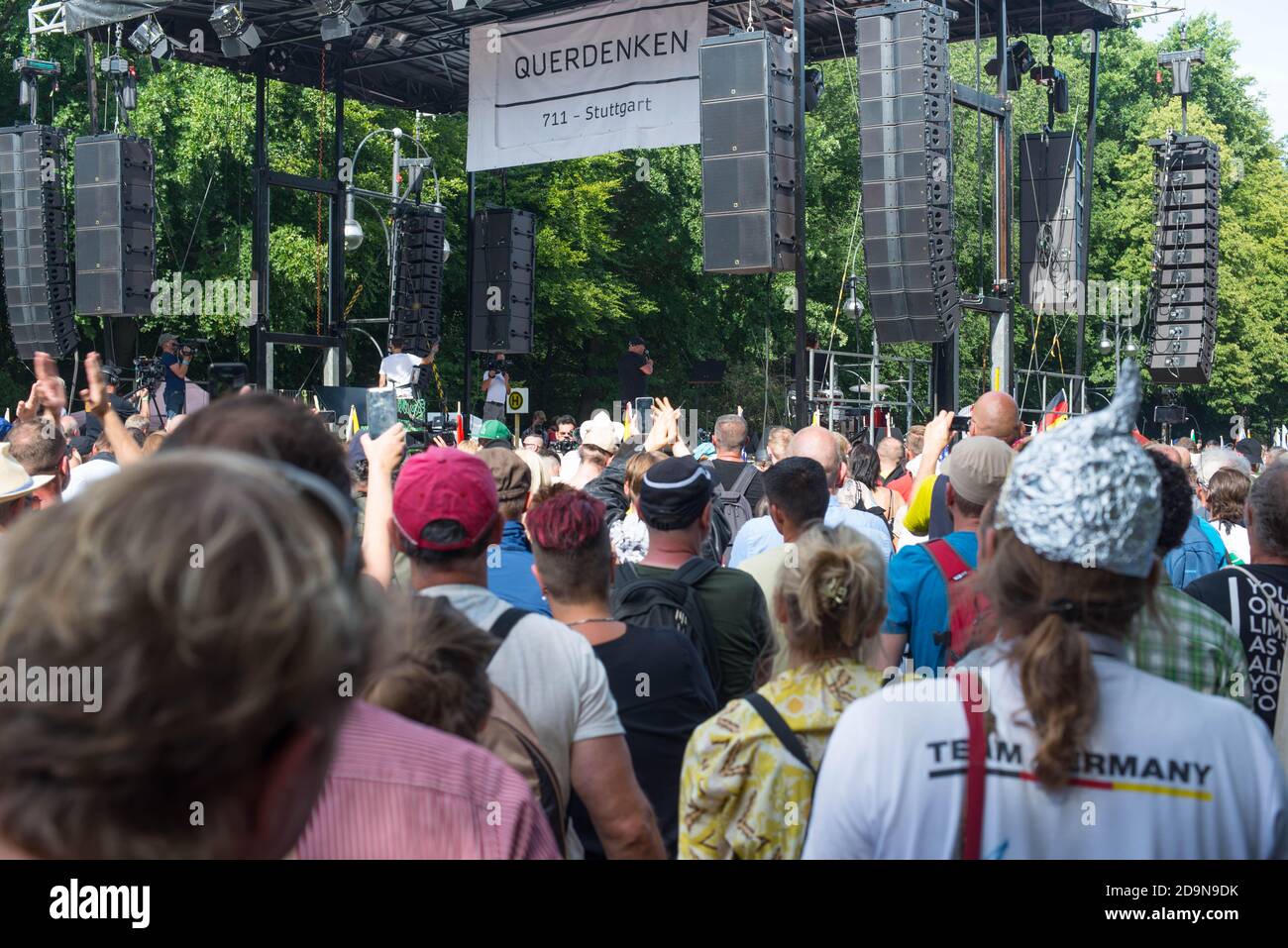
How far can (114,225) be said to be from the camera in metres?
14.3

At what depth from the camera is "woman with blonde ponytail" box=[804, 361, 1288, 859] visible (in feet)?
5.38

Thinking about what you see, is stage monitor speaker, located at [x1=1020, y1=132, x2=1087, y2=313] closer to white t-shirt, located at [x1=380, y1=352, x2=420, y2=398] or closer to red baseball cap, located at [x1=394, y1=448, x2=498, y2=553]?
white t-shirt, located at [x1=380, y1=352, x2=420, y2=398]

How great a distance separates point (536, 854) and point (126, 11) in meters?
14.0

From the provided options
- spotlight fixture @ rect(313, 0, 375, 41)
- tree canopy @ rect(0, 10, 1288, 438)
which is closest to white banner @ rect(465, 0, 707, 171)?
spotlight fixture @ rect(313, 0, 375, 41)

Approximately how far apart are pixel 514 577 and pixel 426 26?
14135 millimetres

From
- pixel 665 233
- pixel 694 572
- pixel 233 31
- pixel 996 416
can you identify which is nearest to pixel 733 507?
pixel 996 416

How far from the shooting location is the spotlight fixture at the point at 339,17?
47.4 ft

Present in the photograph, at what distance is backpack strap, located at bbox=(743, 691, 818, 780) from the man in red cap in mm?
274

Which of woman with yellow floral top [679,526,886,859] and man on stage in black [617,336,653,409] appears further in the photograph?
man on stage in black [617,336,653,409]

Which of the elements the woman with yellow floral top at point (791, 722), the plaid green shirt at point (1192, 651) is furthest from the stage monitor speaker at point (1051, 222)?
the woman with yellow floral top at point (791, 722)

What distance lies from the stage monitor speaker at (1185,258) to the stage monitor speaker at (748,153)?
24.0 ft

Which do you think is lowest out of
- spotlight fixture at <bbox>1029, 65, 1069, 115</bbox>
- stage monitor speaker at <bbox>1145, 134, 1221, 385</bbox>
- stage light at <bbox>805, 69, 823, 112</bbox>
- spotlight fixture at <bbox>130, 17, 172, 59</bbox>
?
stage monitor speaker at <bbox>1145, 134, 1221, 385</bbox>

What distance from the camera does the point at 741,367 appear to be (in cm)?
3253

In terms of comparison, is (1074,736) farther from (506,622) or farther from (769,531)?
(769,531)
